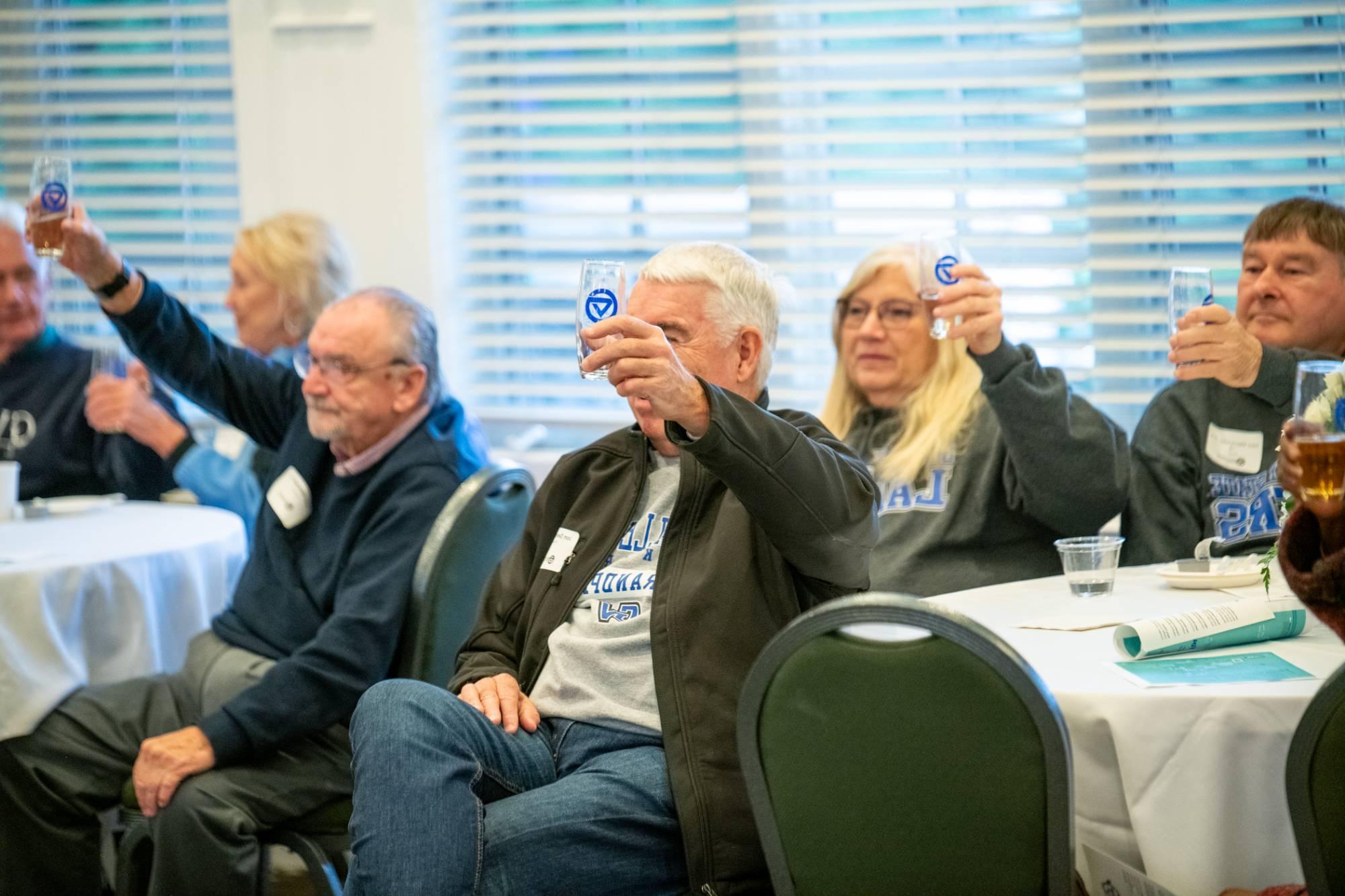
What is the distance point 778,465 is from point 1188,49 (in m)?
2.60

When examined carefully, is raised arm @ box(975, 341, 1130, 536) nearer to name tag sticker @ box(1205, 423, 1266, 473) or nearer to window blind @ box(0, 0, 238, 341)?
name tag sticker @ box(1205, 423, 1266, 473)

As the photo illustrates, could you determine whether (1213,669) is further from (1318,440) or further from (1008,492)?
(1008,492)

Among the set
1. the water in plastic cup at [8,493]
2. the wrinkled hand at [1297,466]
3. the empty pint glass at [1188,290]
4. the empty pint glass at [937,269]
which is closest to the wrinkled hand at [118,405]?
the water in plastic cup at [8,493]

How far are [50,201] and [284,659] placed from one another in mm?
1194

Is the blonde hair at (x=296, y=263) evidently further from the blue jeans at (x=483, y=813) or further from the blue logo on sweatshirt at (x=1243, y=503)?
the blue logo on sweatshirt at (x=1243, y=503)

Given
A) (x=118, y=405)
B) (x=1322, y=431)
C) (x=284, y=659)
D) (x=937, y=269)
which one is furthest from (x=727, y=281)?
(x=118, y=405)

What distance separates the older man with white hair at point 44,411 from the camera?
3672mm

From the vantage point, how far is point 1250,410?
2.79 m

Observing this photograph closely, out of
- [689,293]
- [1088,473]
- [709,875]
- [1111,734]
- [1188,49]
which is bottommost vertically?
[709,875]

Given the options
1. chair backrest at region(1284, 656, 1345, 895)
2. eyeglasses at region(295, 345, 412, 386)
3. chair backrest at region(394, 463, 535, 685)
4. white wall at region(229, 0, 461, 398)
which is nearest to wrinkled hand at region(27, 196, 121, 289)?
eyeglasses at region(295, 345, 412, 386)

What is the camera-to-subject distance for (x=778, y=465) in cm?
176

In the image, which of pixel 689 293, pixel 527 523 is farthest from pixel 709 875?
pixel 689 293

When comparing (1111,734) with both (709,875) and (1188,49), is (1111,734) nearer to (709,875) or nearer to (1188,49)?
(709,875)

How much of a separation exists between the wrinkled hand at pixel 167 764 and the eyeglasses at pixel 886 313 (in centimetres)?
169
